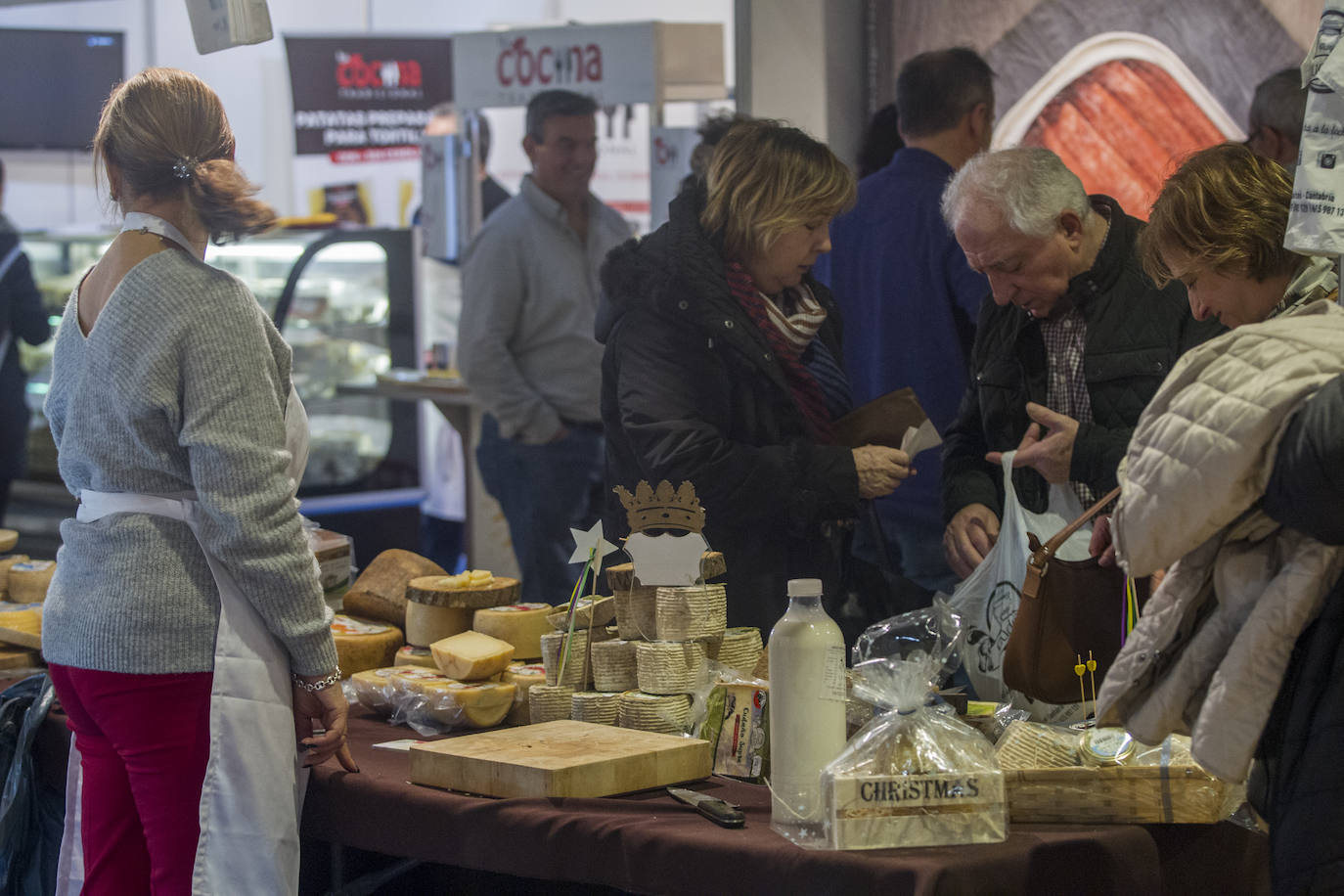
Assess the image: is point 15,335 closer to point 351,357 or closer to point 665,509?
point 351,357

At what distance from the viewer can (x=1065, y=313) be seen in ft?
8.64

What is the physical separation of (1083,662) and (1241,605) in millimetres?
474

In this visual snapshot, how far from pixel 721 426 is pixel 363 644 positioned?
0.81 metres

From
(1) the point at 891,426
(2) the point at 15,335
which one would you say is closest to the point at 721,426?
(1) the point at 891,426

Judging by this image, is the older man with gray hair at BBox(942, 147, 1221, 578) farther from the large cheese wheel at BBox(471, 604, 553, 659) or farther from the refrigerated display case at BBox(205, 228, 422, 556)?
the refrigerated display case at BBox(205, 228, 422, 556)

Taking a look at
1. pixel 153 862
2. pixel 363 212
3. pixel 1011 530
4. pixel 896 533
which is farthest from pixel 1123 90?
pixel 363 212

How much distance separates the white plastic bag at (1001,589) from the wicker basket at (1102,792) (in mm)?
501

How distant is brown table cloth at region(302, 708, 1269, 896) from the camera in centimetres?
175

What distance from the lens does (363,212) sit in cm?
873

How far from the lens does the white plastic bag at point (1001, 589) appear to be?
8.02 feet

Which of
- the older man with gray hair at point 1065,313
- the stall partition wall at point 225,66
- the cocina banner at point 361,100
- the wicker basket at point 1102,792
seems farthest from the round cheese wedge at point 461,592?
the stall partition wall at point 225,66

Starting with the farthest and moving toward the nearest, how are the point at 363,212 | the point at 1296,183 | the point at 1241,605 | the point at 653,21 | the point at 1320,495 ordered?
the point at 363,212 < the point at 653,21 < the point at 1296,183 < the point at 1241,605 < the point at 1320,495

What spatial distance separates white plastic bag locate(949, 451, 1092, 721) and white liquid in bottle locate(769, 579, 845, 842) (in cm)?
59

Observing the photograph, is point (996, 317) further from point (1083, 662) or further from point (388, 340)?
point (388, 340)
